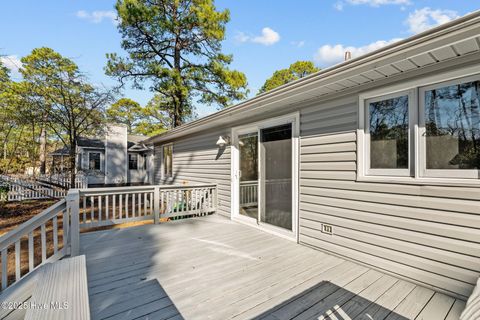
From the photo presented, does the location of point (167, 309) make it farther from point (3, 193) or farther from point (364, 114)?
point (3, 193)

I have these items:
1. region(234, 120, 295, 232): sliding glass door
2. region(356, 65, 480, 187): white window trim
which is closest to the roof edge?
region(356, 65, 480, 187): white window trim

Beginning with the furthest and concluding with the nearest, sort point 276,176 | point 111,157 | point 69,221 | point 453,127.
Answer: point 111,157 → point 276,176 → point 69,221 → point 453,127

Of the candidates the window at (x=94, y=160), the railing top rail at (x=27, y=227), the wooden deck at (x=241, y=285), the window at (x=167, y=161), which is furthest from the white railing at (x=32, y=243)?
the window at (x=94, y=160)

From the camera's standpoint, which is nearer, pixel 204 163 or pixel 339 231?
pixel 339 231

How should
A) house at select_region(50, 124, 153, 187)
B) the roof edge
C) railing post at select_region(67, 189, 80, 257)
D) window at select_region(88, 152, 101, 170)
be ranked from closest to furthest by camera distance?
1. the roof edge
2. railing post at select_region(67, 189, 80, 257)
3. house at select_region(50, 124, 153, 187)
4. window at select_region(88, 152, 101, 170)

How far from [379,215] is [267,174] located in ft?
6.15

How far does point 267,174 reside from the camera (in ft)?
13.3

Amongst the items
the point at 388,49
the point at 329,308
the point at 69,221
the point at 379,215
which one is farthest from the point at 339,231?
the point at 69,221

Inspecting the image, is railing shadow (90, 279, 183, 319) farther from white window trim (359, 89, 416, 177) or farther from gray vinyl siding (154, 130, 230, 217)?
gray vinyl siding (154, 130, 230, 217)

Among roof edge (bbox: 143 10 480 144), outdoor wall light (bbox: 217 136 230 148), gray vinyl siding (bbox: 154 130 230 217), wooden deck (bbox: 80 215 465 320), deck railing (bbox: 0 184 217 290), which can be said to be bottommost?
wooden deck (bbox: 80 215 465 320)

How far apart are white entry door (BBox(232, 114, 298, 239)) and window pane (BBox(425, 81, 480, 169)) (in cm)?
165

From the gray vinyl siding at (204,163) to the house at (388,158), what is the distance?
1341 mm

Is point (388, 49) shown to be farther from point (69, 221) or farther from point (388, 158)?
point (69, 221)

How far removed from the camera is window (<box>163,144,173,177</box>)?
8365 mm
